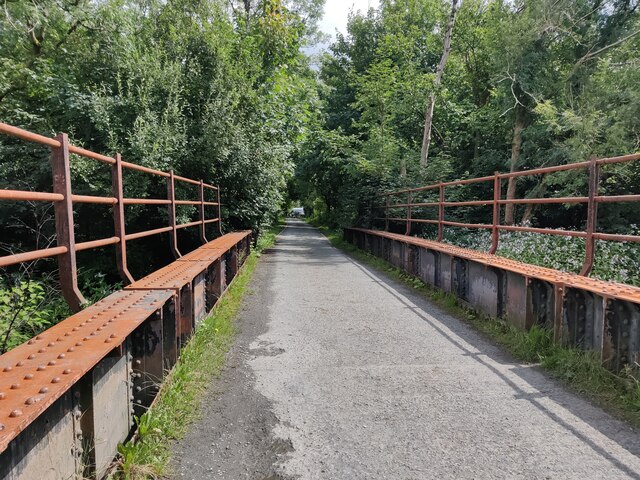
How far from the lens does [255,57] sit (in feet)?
43.4

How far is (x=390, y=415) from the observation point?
120 inches

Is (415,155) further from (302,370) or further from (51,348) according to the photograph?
(51,348)

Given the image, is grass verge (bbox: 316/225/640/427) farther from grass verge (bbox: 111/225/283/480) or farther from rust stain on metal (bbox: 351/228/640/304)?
grass verge (bbox: 111/225/283/480)

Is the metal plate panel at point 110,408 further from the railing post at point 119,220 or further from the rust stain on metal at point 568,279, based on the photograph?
the rust stain on metal at point 568,279

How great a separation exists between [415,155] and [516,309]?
1309 cm

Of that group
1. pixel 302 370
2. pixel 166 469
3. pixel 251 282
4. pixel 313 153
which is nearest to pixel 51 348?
pixel 166 469

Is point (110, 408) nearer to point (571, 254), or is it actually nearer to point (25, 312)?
point (25, 312)

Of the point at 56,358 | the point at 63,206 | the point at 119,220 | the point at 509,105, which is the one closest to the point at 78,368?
the point at 56,358

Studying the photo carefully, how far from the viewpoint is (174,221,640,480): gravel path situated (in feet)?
8.14

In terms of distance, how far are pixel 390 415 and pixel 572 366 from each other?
1728 millimetres

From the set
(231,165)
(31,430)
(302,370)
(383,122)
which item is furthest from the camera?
(383,122)

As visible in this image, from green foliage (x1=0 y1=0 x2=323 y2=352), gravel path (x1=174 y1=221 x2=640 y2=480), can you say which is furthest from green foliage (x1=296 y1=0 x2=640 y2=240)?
gravel path (x1=174 y1=221 x2=640 y2=480)

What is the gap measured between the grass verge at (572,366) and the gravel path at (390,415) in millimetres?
138

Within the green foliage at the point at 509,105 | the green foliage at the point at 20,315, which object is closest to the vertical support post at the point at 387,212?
the green foliage at the point at 509,105
